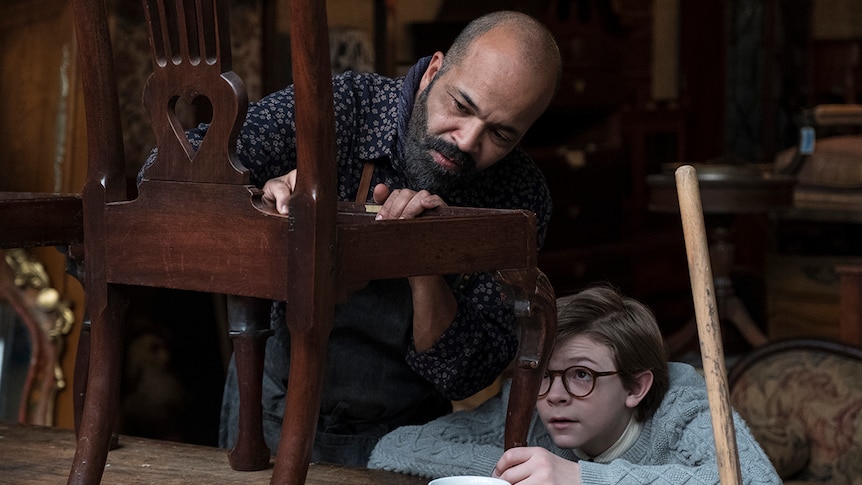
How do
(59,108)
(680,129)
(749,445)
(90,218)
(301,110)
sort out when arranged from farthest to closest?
(680,129) → (59,108) → (749,445) → (90,218) → (301,110)

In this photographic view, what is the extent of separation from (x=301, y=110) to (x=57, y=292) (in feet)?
8.89

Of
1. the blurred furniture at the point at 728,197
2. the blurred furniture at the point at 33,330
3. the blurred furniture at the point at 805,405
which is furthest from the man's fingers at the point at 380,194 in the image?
the blurred furniture at the point at 728,197

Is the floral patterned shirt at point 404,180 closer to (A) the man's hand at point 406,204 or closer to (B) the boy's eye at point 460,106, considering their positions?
(B) the boy's eye at point 460,106

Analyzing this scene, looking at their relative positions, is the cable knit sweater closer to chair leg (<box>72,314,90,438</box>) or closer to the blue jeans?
the blue jeans

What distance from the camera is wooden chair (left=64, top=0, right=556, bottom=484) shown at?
5.98 ft

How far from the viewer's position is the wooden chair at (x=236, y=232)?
182 cm

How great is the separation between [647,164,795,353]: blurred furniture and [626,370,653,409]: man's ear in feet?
10.9

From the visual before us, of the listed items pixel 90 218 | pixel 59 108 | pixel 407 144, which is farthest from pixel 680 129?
pixel 90 218

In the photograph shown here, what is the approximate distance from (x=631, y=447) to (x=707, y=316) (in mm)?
942

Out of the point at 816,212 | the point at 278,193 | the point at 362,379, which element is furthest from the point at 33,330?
the point at 816,212

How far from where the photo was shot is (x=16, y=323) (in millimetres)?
4289

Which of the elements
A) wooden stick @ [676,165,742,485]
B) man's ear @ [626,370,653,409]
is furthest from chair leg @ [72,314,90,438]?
wooden stick @ [676,165,742,485]

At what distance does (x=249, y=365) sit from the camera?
236 centimetres

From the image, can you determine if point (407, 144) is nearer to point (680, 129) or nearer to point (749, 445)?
point (749, 445)
